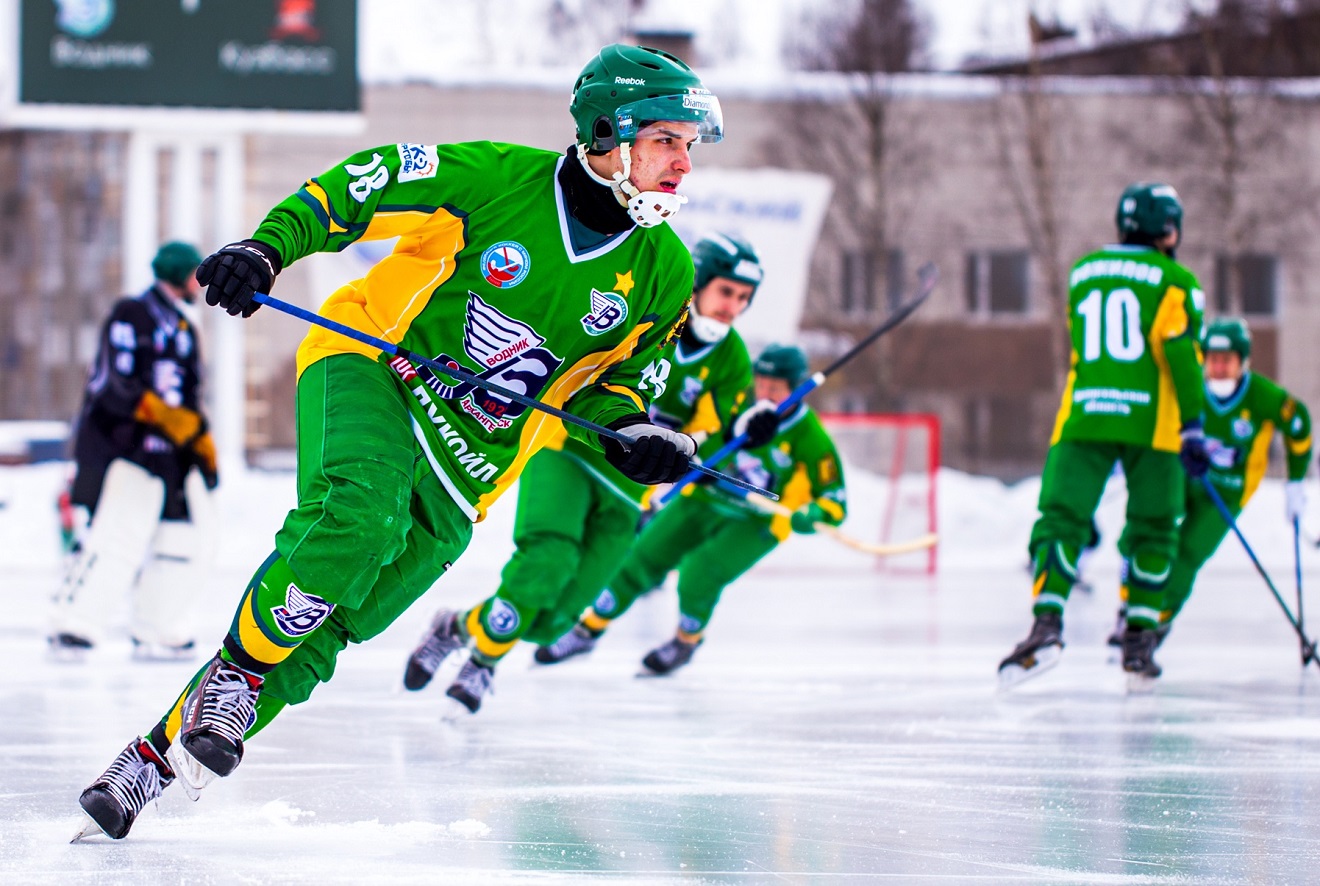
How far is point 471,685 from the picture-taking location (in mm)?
4453

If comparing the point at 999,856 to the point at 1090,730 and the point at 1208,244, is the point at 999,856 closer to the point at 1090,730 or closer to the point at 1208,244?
the point at 1090,730

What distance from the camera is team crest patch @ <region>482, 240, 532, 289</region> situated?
3.14 m

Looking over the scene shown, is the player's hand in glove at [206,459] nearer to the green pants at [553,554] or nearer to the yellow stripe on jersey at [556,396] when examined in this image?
the green pants at [553,554]

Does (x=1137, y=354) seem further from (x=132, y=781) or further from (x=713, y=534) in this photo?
(x=132, y=781)

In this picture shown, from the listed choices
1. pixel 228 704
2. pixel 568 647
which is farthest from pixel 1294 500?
pixel 228 704

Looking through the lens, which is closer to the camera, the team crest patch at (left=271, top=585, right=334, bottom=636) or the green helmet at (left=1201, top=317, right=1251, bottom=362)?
the team crest patch at (left=271, top=585, right=334, bottom=636)

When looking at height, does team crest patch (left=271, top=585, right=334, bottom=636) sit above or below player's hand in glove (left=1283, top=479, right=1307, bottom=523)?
above

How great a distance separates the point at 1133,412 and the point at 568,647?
197 centimetres

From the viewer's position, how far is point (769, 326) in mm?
15250

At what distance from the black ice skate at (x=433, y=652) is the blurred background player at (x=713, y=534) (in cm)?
90

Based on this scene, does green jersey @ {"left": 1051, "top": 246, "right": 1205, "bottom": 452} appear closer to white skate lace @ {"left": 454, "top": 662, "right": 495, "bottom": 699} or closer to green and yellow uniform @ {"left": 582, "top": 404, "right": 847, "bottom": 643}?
green and yellow uniform @ {"left": 582, "top": 404, "right": 847, "bottom": 643}

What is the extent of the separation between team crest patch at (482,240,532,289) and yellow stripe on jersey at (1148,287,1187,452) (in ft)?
8.74

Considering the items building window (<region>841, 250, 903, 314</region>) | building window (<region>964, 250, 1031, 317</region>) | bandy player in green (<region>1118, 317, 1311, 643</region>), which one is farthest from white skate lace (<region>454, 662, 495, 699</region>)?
building window (<region>964, 250, 1031, 317</region>)

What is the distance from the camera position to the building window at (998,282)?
23.3m
